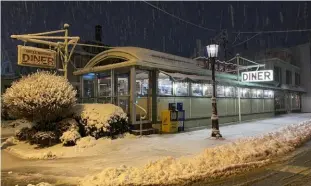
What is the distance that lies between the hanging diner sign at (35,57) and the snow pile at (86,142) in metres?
4.36

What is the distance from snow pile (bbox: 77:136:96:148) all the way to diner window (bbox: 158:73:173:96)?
5.16 m

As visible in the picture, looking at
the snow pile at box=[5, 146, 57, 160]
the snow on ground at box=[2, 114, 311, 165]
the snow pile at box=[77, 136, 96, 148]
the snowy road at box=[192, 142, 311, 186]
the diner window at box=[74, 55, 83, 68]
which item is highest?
the diner window at box=[74, 55, 83, 68]

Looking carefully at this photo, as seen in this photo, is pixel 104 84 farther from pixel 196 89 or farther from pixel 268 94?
pixel 268 94

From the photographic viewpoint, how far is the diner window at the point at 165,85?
15.3 m

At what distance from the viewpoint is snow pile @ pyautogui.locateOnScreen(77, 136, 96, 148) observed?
35.0 feet

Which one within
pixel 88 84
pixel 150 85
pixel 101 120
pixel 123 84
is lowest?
pixel 101 120

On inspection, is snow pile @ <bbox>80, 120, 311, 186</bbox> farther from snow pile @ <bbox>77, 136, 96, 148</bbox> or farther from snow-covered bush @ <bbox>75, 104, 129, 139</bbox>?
snow-covered bush @ <bbox>75, 104, 129, 139</bbox>

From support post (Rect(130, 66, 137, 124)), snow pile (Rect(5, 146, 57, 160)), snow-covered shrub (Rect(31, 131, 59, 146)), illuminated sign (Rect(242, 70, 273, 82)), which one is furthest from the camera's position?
illuminated sign (Rect(242, 70, 273, 82))

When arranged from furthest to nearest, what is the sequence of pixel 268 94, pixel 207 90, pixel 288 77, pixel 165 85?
pixel 288 77 < pixel 268 94 < pixel 207 90 < pixel 165 85

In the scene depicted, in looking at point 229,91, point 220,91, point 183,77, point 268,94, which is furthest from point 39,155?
point 268,94

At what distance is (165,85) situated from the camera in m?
15.6

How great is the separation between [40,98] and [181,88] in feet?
26.8

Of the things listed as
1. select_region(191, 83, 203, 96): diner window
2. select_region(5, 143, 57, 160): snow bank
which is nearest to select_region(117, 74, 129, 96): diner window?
select_region(191, 83, 203, 96): diner window

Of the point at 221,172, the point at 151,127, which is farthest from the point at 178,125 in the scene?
the point at 221,172
